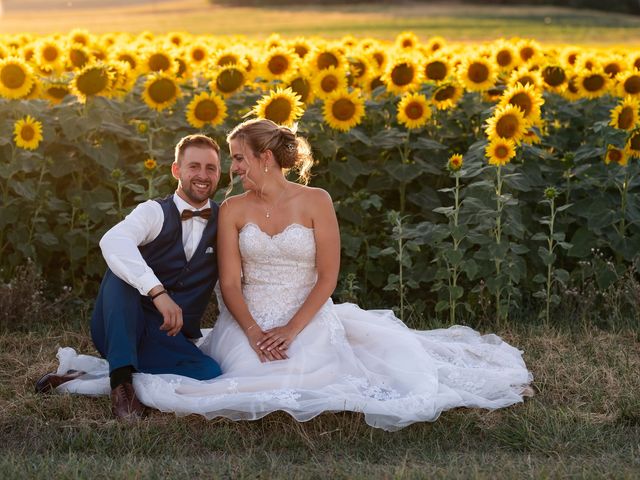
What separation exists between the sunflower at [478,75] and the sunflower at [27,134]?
8.62 feet

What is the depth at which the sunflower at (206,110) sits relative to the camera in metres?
6.74

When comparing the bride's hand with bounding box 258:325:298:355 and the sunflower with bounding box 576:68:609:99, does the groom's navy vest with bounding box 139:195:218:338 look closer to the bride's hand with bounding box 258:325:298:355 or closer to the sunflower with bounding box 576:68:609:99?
the bride's hand with bounding box 258:325:298:355

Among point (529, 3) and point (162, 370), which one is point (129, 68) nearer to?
point (162, 370)

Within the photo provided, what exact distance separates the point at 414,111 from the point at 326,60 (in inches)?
29.1

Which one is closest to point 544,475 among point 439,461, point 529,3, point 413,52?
point 439,461

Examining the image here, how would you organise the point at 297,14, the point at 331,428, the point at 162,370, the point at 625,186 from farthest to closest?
the point at 297,14
the point at 625,186
the point at 162,370
the point at 331,428

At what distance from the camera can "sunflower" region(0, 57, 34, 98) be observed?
22.6 feet

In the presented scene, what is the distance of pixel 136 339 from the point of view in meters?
5.09

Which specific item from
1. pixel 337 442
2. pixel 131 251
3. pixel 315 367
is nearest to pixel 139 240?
pixel 131 251

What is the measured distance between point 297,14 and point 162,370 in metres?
38.5

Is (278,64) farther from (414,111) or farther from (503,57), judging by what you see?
(503,57)

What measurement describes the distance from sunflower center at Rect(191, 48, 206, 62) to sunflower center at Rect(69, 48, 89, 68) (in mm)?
801

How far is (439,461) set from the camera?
448 cm

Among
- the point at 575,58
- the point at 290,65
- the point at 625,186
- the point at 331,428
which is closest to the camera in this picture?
the point at 331,428
